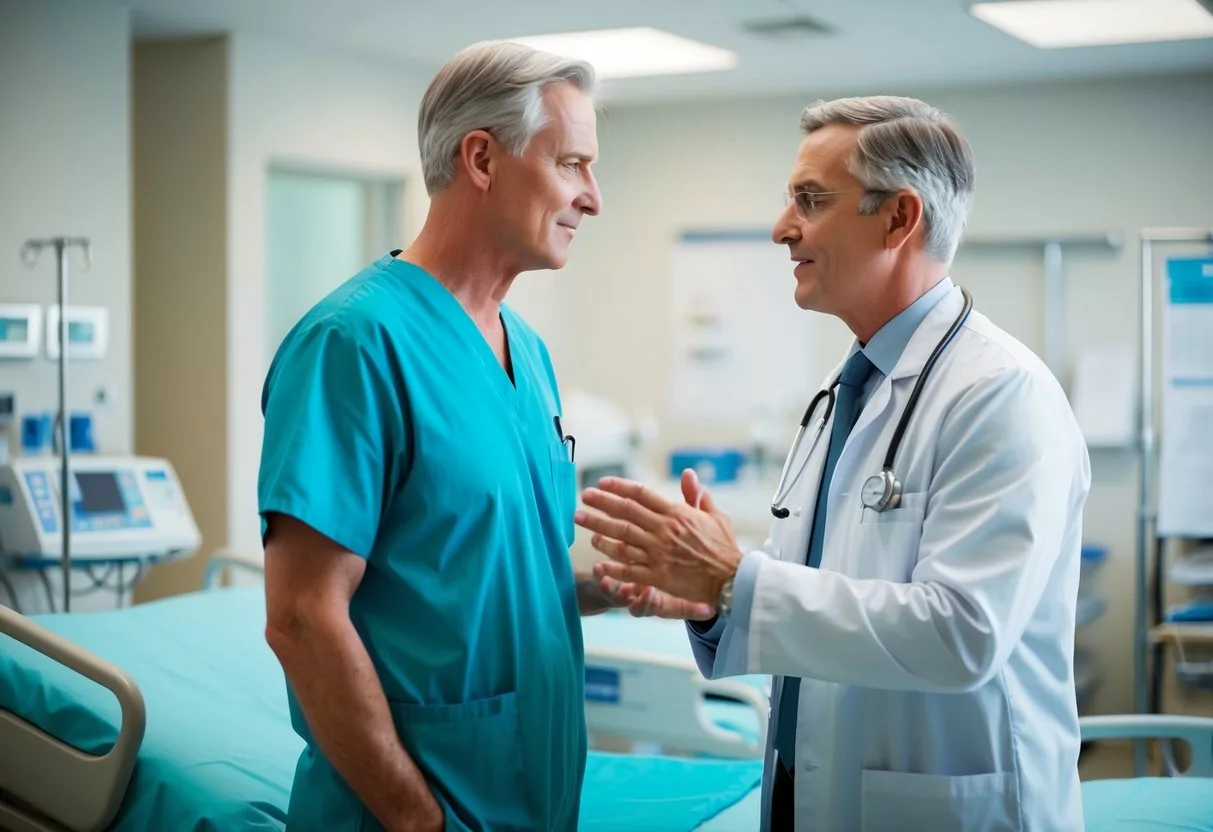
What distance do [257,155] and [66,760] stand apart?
2.57 metres

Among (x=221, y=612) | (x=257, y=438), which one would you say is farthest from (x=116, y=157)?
(x=221, y=612)

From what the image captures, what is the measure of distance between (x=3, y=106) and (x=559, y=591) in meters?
2.82

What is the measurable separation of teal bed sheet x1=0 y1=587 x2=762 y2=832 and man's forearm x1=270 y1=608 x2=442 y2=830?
27.8 inches

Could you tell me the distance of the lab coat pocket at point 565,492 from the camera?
60.6 inches

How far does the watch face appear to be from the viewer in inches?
54.3

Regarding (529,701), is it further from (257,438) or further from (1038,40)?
(1038,40)

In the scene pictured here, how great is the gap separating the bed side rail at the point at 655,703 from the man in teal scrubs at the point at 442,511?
3.49 feet

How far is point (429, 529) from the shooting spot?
1.31 m

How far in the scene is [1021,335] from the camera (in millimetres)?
4805

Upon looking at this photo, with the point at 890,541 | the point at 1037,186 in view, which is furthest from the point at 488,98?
the point at 1037,186

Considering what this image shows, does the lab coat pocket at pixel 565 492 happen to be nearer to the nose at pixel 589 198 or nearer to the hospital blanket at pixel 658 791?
the nose at pixel 589 198

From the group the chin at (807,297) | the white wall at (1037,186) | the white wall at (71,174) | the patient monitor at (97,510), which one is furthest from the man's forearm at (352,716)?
the white wall at (1037,186)

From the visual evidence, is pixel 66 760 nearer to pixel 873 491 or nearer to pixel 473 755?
pixel 473 755

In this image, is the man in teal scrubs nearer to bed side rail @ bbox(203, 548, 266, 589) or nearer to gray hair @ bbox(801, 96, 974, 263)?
gray hair @ bbox(801, 96, 974, 263)
